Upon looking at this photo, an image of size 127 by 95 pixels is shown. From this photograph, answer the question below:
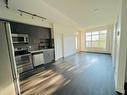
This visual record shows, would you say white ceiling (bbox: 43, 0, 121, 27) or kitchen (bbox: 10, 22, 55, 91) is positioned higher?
white ceiling (bbox: 43, 0, 121, 27)

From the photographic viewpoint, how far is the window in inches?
321

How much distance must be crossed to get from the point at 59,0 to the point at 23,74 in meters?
3.19

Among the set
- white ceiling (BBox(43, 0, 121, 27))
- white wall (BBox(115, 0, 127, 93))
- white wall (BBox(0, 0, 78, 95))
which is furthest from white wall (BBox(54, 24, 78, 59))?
white wall (BBox(115, 0, 127, 93))

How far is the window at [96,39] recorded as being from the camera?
8156 mm

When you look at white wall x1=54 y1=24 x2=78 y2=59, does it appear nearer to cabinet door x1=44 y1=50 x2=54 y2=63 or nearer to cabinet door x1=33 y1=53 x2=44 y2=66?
cabinet door x1=44 y1=50 x2=54 y2=63

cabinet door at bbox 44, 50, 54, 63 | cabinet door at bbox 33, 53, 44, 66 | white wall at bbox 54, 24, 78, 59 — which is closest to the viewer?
cabinet door at bbox 33, 53, 44, 66

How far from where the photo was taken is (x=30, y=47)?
443 centimetres

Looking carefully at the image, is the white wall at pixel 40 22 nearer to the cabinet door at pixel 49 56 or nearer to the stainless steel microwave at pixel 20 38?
the stainless steel microwave at pixel 20 38

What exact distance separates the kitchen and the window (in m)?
5.04

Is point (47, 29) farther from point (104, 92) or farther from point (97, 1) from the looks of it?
point (104, 92)

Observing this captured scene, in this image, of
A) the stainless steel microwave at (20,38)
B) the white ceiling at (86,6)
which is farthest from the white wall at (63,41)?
the stainless steel microwave at (20,38)

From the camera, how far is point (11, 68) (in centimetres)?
166

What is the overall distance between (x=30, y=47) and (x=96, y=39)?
260 inches

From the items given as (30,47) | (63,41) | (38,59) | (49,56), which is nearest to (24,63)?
(38,59)
